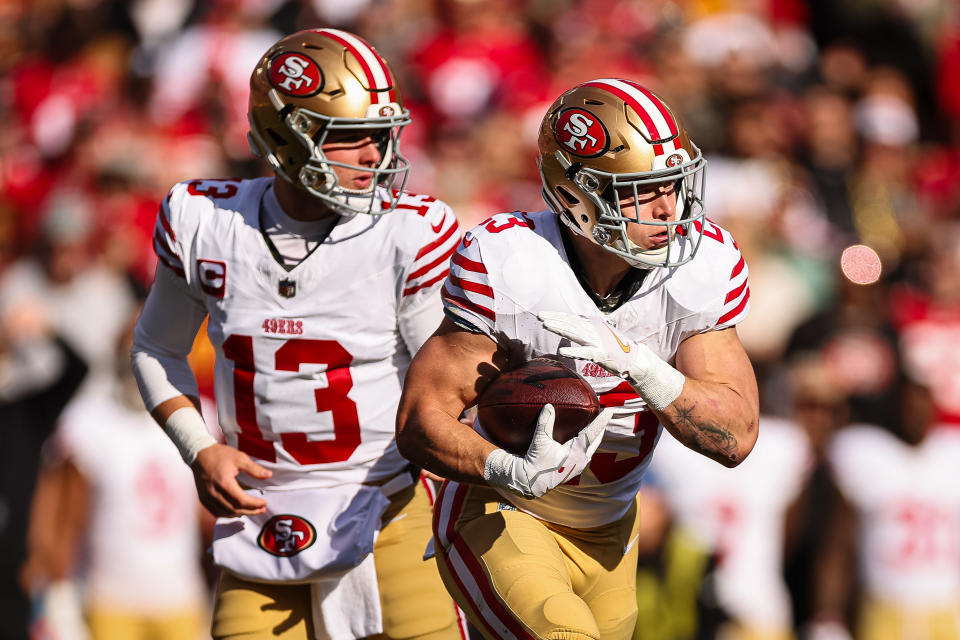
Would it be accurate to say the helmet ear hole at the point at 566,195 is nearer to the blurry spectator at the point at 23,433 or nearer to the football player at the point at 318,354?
the football player at the point at 318,354

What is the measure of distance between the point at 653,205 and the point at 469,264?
461 mm

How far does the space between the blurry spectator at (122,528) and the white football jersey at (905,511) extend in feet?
9.84

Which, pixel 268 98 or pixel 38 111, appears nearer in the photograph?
pixel 268 98

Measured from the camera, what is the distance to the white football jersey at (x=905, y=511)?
21.0 feet

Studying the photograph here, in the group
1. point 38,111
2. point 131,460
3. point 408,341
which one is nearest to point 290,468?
point 408,341

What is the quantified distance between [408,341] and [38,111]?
666 centimetres

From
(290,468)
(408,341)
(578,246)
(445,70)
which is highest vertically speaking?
(578,246)

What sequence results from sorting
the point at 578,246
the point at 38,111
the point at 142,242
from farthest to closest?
1. the point at 38,111
2. the point at 142,242
3. the point at 578,246

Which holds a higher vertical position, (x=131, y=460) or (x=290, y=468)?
(x=290, y=468)

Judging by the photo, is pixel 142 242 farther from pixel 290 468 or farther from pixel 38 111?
pixel 290 468

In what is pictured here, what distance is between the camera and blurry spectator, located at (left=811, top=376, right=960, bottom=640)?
6.39 m

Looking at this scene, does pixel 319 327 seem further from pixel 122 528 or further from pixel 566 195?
pixel 122 528

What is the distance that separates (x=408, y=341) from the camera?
3787 mm

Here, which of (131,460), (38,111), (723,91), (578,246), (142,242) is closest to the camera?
(578,246)
